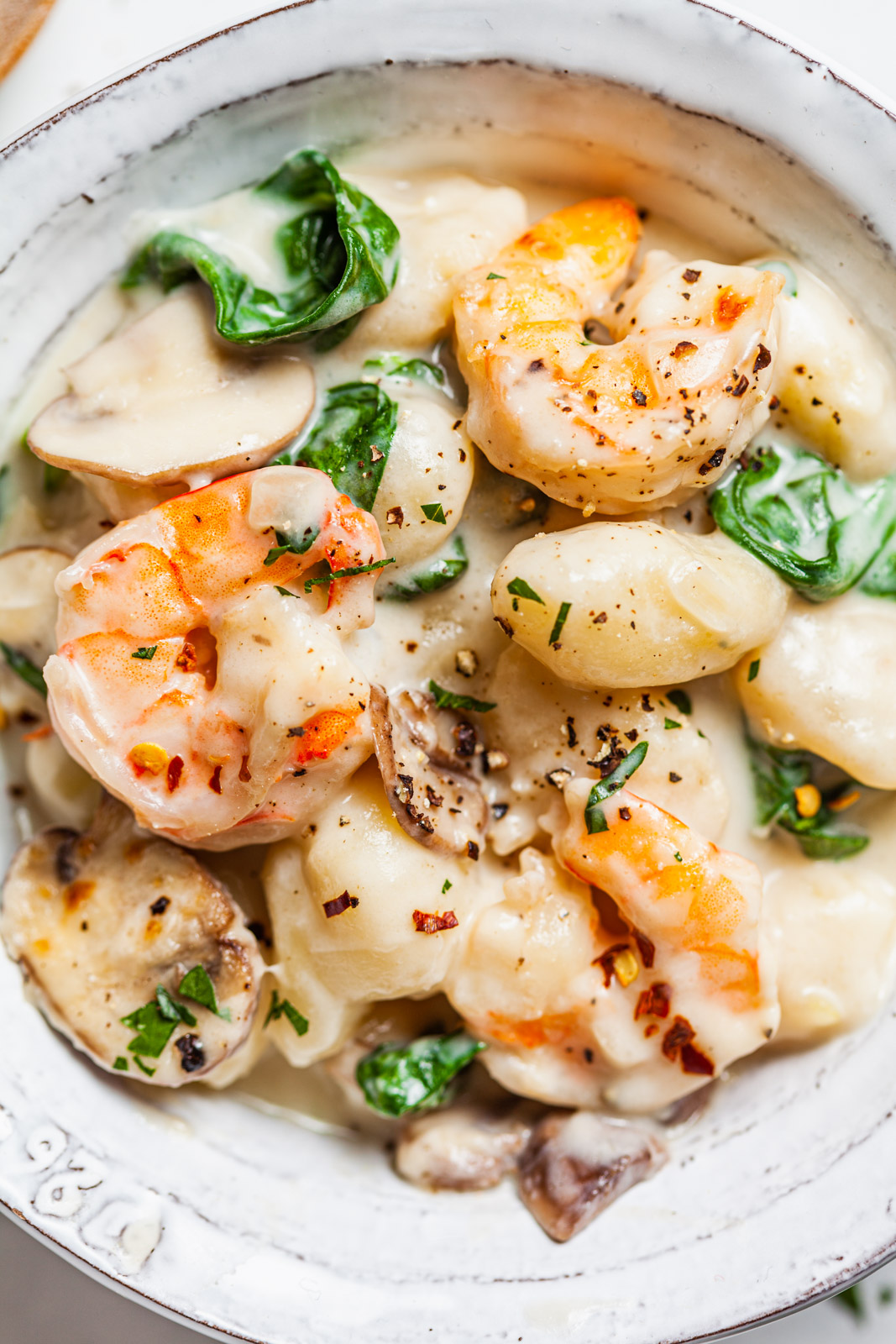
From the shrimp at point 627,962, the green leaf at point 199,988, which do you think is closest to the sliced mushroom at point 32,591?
the green leaf at point 199,988

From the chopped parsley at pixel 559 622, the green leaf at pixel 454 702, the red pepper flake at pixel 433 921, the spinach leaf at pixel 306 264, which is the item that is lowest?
the red pepper flake at pixel 433 921

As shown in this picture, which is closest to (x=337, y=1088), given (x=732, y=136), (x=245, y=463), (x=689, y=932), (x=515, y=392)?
(x=689, y=932)

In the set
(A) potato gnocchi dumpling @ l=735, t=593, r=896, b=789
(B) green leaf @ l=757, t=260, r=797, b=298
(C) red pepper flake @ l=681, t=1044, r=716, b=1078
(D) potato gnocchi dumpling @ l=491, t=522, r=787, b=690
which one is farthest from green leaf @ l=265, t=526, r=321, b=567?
(C) red pepper flake @ l=681, t=1044, r=716, b=1078

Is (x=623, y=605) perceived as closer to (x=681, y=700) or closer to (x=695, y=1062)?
(x=681, y=700)

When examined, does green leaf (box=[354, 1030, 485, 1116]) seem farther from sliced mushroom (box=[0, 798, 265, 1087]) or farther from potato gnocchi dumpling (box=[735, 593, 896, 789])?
potato gnocchi dumpling (box=[735, 593, 896, 789])

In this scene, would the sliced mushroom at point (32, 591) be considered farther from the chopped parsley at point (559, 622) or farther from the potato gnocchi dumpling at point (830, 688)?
the potato gnocchi dumpling at point (830, 688)

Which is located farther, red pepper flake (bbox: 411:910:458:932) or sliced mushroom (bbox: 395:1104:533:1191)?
sliced mushroom (bbox: 395:1104:533:1191)

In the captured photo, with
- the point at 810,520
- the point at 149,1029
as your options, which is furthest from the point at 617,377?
the point at 149,1029
